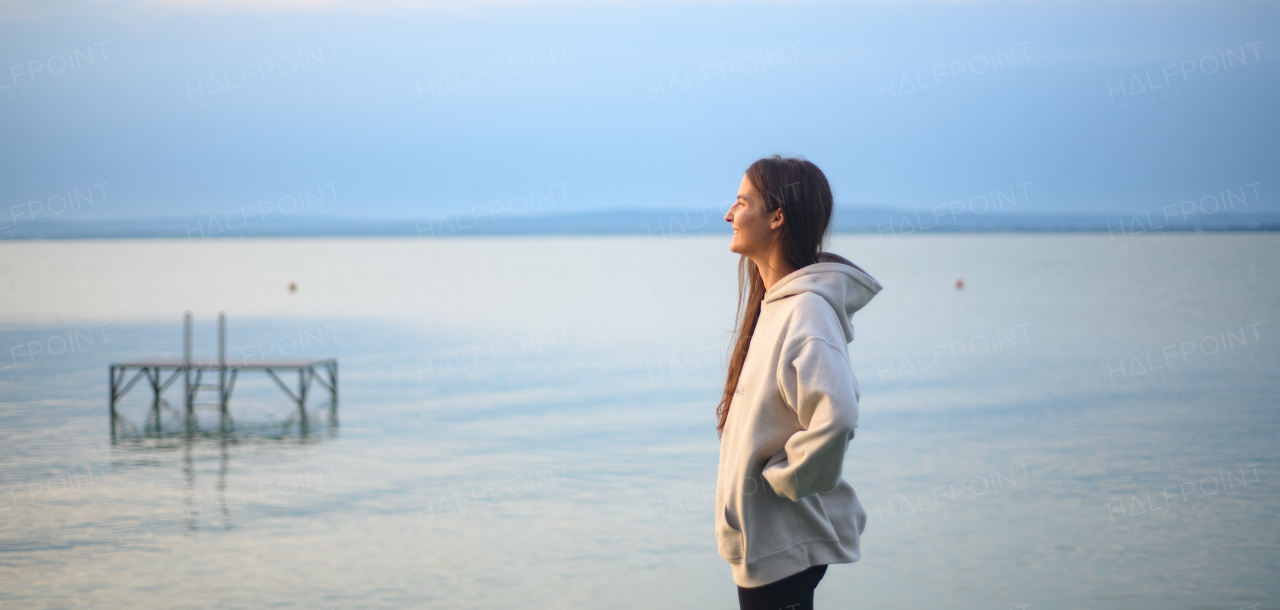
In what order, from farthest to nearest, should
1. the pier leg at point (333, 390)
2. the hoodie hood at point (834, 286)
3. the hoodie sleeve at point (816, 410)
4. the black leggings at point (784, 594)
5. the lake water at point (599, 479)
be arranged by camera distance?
the pier leg at point (333, 390), the lake water at point (599, 479), the black leggings at point (784, 594), the hoodie hood at point (834, 286), the hoodie sleeve at point (816, 410)

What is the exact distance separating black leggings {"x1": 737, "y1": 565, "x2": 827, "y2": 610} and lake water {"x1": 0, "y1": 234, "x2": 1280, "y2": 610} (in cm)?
512

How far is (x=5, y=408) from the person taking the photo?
16.4 meters

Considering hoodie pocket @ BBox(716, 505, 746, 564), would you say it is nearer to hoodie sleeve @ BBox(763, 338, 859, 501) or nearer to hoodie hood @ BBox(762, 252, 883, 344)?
hoodie sleeve @ BBox(763, 338, 859, 501)

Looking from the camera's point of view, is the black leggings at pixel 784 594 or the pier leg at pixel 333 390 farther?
the pier leg at pixel 333 390

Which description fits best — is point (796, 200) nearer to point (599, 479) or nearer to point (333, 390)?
point (599, 479)

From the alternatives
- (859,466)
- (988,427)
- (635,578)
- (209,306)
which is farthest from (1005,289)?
(635,578)

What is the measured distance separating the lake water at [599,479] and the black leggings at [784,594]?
5116mm

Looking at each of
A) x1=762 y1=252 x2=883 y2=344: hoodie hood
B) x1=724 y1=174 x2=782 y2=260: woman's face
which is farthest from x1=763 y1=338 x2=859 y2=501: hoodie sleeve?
x1=724 y1=174 x2=782 y2=260: woman's face

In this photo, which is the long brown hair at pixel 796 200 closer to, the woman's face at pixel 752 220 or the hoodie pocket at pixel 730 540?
the woman's face at pixel 752 220

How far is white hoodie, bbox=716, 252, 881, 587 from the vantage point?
2525mm

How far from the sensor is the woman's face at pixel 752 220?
2.84 m

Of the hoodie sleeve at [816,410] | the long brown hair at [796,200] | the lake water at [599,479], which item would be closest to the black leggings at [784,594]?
the hoodie sleeve at [816,410]

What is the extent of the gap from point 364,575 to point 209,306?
3705cm

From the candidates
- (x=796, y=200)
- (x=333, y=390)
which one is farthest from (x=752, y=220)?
(x=333, y=390)
